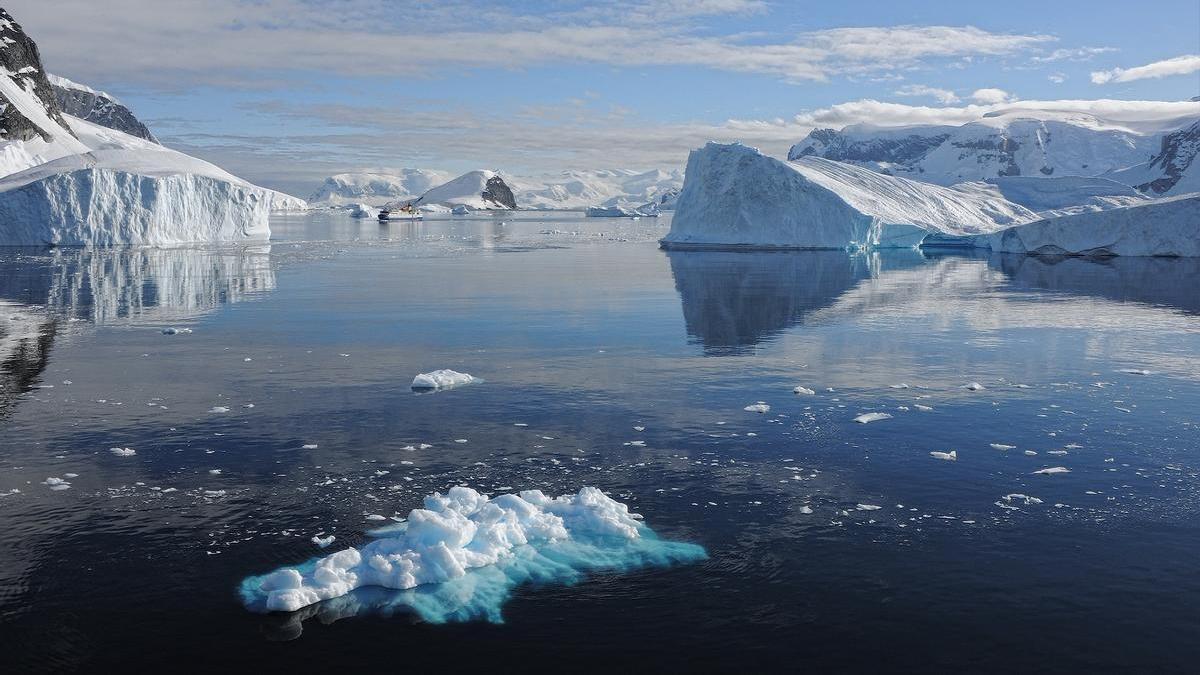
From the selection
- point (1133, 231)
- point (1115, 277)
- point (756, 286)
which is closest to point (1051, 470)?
point (756, 286)

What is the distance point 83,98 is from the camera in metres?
198

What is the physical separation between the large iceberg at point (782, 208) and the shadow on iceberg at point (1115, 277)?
6961mm

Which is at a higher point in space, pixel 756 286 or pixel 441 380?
pixel 756 286

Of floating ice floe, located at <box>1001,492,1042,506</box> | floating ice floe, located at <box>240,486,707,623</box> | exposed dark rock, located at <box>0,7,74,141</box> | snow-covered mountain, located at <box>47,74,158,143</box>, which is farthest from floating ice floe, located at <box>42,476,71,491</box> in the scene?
snow-covered mountain, located at <box>47,74,158,143</box>

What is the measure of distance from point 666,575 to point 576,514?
4.56 ft

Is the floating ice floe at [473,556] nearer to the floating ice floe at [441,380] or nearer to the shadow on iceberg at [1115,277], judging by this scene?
the floating ice floe at [441,380]

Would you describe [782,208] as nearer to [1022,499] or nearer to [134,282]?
[134,282]

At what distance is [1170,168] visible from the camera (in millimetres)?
171000

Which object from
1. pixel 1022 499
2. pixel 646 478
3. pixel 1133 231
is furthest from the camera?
pixel 1133 231

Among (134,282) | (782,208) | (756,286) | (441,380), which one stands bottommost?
(441,380)

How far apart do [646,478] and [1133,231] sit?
49.3 metres

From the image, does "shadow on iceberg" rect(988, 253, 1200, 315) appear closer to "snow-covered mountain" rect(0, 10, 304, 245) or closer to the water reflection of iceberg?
the water reflection of iceberg

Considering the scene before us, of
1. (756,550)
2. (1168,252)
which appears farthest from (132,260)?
(1168,252)

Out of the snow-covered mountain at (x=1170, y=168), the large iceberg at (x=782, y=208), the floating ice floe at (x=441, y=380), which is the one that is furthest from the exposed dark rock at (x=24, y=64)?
the snow-covered mountain at (x=1170, y=168)
